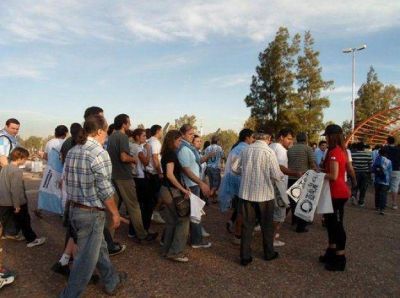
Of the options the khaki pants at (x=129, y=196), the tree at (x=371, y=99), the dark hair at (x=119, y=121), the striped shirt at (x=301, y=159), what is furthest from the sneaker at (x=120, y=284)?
the tree at (x=371, y=99)

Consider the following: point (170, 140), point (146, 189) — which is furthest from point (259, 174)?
point (146, 189)

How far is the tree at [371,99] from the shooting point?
112ft

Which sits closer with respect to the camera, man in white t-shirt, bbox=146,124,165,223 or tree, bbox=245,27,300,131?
man in white t-shirt, bbox=146,124,165,223

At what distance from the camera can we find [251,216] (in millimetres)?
5020

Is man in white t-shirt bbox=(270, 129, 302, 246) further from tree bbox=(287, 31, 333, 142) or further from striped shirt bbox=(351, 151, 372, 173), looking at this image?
tree bbox=(287, 31, 333, 142)

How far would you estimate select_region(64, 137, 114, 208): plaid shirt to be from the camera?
3.43 m

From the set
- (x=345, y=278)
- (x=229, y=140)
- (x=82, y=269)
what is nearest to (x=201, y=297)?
(x=82, y=269)

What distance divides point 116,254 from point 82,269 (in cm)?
191

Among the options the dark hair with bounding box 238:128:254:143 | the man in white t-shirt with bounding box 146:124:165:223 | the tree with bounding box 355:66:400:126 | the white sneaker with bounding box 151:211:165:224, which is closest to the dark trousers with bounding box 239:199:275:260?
the dark hair with bounding box 238:128:254:143

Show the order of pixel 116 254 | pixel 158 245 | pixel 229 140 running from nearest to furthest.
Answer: pixel 116 254
pixel 158 245
pixel 229 140

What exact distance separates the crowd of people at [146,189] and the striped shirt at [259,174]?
0.01m

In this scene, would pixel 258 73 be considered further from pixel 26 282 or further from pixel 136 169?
pixel 26 282

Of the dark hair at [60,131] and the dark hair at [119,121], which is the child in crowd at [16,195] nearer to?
the dark hair at [60,131]

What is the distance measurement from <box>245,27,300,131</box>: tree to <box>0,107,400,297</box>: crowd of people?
2122 centimetres
